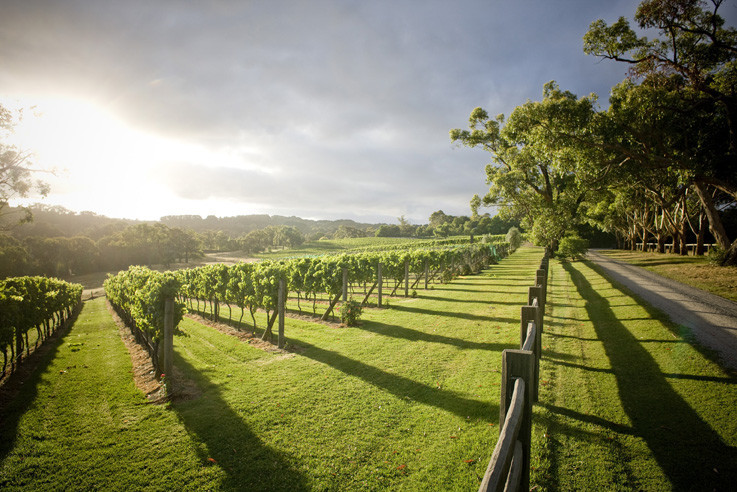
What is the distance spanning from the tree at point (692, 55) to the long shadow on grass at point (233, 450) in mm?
16683

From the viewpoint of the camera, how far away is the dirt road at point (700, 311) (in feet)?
20.4

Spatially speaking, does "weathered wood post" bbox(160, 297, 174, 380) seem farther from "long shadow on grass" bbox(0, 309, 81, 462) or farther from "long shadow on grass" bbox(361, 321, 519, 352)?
"long shadow on grass" bbox(361, 321, 519, 352)

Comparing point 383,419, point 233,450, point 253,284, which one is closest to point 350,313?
point 253,284

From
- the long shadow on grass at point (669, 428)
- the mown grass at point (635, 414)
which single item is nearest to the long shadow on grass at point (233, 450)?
the mown grass at point (635, 414)

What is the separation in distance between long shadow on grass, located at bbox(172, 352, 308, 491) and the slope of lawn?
0.06 ft

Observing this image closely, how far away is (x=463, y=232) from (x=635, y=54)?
3516 inches

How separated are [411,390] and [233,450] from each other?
3.02 meters

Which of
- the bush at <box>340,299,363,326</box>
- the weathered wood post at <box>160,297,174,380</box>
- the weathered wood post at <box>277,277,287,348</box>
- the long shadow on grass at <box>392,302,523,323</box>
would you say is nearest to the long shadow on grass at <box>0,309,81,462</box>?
the weathered wood post at <box>160,297,174,380</box>

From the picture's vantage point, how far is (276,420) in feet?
15.5

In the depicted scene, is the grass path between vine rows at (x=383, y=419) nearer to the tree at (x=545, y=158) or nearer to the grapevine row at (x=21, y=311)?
the grapevine row at (x=21, y=311)

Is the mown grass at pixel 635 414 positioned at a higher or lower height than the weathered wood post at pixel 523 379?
lower

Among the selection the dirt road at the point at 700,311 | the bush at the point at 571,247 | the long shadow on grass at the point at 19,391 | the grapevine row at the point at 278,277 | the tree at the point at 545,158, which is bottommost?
the long shadow on grass at the point at 19,391

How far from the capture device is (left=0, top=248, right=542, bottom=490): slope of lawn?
358 centimetres

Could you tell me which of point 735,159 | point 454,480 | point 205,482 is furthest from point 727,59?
point 205,482
